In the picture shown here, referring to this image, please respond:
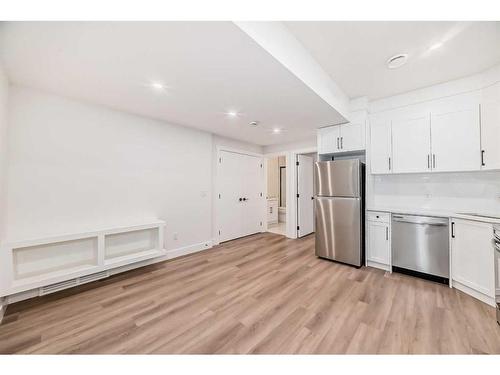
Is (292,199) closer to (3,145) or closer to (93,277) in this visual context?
(93,277)

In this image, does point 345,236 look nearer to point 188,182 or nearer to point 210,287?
point 210,287

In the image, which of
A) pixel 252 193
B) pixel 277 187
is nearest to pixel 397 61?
pixel 252 193

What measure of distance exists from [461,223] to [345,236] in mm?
1310

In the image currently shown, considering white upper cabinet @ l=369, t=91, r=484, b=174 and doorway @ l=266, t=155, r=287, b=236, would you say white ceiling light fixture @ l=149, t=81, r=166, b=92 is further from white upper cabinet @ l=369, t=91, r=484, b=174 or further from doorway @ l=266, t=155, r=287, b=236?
doorway @ l=266, t=155, r=287, b=236

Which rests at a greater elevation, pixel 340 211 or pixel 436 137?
pixel 436 137

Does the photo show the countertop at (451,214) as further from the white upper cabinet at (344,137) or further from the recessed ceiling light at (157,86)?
the recessed ceiling light at (157,86)

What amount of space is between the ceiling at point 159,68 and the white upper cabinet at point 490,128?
5.37 feet

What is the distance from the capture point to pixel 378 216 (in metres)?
2.98

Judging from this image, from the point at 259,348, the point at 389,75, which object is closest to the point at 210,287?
the point at 259,348

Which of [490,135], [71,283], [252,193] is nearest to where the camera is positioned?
[490,135]

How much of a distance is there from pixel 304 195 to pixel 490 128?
3166mm

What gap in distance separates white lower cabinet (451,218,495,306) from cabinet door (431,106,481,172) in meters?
0.72

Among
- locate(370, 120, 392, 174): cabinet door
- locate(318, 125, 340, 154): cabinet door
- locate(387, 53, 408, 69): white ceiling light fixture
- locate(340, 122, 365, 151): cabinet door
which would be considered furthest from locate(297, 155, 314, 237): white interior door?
locate(387, 53, 408, 69): white ceiling light fixture

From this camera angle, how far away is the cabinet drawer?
9.46ft
